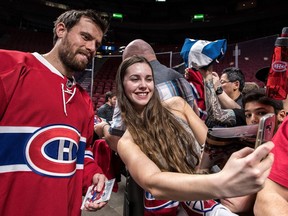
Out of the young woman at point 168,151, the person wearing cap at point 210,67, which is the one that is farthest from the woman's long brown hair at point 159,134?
the person wearing cap at point 210,67

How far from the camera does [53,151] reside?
1021mm

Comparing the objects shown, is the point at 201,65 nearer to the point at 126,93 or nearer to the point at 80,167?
the point at 126,93

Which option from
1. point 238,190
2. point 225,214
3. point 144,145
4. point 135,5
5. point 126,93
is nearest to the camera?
point 238,190

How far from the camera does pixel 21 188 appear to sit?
3.10ft

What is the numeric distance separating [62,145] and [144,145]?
36cm

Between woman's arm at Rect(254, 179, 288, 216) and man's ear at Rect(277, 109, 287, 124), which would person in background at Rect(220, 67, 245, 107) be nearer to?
man's ear at Rect(277, 109, 287, 124)

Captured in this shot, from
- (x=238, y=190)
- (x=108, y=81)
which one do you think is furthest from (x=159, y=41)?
(x=238, y=190)

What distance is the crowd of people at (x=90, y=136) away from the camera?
33.2 inches

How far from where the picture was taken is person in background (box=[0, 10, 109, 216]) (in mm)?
931

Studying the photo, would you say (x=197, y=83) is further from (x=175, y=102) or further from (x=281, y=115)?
(x=281, y=115)

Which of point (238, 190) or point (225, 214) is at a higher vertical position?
point (238, 190)

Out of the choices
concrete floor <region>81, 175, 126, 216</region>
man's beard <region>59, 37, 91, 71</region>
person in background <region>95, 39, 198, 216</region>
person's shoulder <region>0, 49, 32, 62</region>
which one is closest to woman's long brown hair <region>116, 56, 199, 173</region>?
person in background <region>95, 39, 198, 216</region>

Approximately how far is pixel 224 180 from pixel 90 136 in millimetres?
892

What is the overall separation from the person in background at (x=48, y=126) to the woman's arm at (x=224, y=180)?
1.57ft
